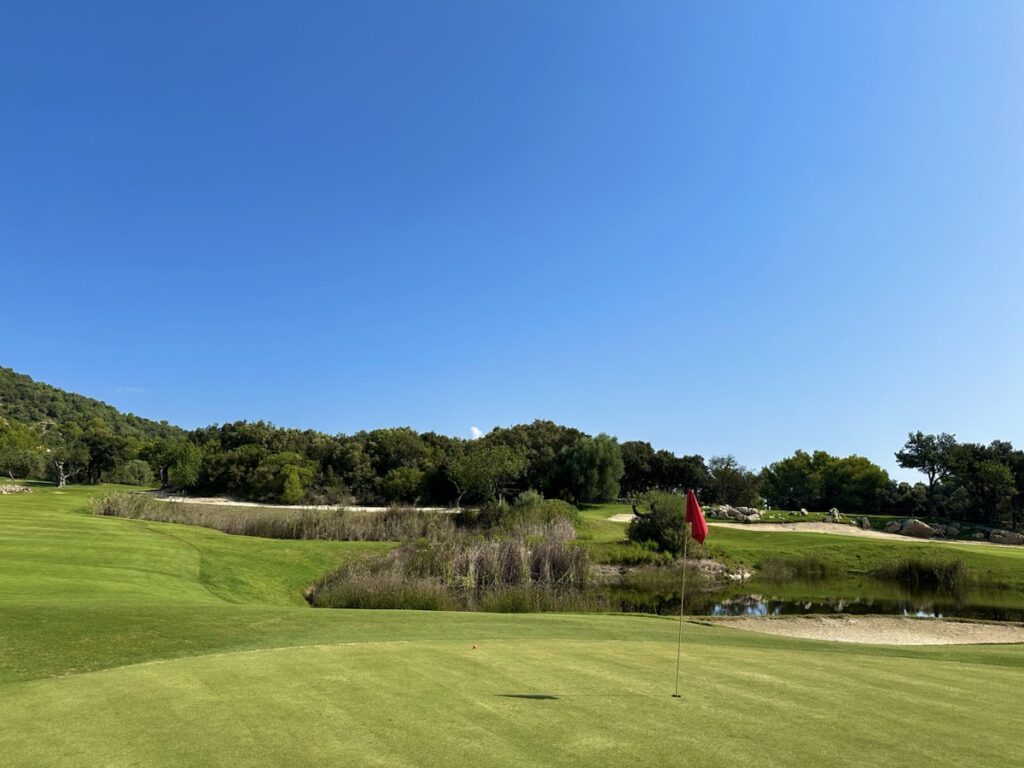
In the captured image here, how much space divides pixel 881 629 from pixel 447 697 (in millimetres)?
18659

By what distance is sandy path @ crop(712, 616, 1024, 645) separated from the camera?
57.9ft

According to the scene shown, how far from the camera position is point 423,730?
506cm

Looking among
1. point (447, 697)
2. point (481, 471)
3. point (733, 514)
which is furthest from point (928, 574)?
point (481, 471)

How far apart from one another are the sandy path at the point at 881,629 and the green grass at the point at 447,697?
579 centimetres

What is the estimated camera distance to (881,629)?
19.2 meters

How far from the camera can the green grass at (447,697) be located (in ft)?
15.3

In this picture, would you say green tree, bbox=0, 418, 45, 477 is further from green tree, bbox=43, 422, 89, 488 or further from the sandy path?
the sandy path

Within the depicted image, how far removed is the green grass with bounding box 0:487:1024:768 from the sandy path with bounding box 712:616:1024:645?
5787 millimetres

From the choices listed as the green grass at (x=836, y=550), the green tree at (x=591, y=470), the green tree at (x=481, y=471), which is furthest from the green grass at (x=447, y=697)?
the green tree at (x=591, y=470)

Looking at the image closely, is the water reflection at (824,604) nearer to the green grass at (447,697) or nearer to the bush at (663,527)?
the bush at (663,527)

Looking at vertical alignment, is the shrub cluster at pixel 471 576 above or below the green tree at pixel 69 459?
below

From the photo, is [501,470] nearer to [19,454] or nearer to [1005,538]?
[1005,538]

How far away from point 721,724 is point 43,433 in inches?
5519

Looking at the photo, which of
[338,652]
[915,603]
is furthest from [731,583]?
[338,652]
